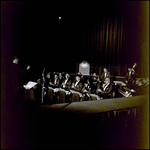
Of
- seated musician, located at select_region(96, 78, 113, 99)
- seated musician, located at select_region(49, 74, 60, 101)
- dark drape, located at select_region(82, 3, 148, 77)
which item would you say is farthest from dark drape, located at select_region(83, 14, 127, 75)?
seated musician, located at select_region(96, 78, 113, 99)

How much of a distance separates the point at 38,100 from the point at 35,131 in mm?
2973

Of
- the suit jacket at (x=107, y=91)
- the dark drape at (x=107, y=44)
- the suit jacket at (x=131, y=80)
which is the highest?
the dark drape at (x=107, y=44)

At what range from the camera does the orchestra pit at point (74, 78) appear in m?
2.04

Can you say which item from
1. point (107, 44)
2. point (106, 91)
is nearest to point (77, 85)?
point (106, 91)

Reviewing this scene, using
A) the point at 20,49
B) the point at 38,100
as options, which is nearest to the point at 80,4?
the point at 20,49

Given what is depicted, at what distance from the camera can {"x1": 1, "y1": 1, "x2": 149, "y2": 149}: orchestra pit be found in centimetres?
204

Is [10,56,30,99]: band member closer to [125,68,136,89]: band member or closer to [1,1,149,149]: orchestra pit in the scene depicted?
[1,1,149,149]: orchestra pit

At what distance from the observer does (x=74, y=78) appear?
8.41 m

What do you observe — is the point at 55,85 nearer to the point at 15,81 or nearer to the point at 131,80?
the point at 15,81

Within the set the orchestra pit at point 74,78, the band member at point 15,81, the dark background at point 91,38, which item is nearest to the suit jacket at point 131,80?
the orchestra pit at point 74,78

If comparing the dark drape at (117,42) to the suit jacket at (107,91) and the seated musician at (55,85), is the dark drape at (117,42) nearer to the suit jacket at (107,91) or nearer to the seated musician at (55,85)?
the seated musician at (55,85)

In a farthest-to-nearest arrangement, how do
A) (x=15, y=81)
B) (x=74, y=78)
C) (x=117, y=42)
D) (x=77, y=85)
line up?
1. (x=117, y=42)
2. (x=74, y=78)
3. (x=77, y=85)
4. (x=15, y=81)

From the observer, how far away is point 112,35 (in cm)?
977

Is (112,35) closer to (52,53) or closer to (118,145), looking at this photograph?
(52,53)
